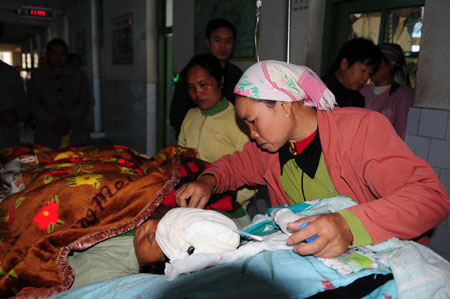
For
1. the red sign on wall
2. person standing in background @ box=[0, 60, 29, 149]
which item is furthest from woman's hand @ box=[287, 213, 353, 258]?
the red sign on wall

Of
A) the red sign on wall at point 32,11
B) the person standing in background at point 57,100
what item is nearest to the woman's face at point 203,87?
the person standing in background at point 57,100

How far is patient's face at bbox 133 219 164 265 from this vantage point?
1.41 meters

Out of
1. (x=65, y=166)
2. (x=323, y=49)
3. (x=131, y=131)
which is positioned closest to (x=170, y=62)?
(x=131, y=131)

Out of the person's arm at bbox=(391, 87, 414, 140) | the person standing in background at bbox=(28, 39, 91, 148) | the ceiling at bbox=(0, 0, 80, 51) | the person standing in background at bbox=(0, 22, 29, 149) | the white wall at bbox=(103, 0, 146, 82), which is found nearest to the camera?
the person's arm at bbox=(391, 87, 414, 140)

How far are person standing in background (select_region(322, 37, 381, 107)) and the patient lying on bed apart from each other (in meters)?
1.70

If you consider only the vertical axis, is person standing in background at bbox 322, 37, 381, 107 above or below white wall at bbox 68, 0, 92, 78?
below

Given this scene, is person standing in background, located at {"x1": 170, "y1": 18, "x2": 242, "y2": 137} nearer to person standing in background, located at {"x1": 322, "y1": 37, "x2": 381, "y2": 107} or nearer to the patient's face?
person standing in background, located at {"x1": 322, "y1": 37, "x2": 381, "y2": 107}

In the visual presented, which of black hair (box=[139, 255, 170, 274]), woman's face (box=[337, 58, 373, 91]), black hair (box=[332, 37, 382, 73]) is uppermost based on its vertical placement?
black hair (box=[332, 37, 382, 73])

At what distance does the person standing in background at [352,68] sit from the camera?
2.58m

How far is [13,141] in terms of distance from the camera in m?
3.75

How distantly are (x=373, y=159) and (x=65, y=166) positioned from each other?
5.35ft

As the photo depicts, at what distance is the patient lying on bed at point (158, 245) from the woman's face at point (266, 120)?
0.38 metres

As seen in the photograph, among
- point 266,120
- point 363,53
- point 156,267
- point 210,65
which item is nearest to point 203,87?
Answer: point 210,65

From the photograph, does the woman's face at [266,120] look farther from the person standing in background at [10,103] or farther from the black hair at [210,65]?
the person standing in background at [10,103]
